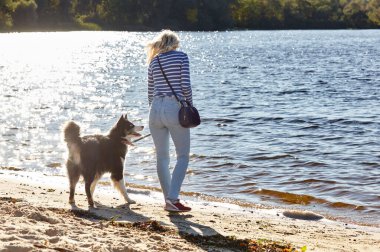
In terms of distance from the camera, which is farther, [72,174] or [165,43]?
[72,174]

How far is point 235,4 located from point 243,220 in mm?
140887

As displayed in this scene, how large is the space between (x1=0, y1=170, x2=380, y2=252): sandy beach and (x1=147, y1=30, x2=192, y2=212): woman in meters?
0.65

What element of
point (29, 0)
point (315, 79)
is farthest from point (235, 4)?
point (315, 79)

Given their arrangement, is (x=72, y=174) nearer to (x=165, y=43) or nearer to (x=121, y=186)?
(x=121, y=186)

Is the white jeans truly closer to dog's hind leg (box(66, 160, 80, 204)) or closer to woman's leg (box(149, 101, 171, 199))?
woman's leg (box(149, 101, 171, 199))

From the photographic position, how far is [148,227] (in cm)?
738

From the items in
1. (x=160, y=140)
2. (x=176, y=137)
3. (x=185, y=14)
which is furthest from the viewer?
(x=185, y=14)

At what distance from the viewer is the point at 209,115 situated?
22.6 metres

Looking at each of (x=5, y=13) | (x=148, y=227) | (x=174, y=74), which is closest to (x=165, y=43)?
(x=174, y=74)

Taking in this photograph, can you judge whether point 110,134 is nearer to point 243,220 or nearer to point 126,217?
point 126,217

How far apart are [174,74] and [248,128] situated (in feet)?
38.2

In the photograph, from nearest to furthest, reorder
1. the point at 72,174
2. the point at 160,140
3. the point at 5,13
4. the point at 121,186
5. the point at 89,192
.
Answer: the point at 160,140 → the point at 89,192 → the point at 72,174 → the point at 121,186 → the point at 5,13

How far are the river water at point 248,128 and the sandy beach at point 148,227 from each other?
4.53 feet

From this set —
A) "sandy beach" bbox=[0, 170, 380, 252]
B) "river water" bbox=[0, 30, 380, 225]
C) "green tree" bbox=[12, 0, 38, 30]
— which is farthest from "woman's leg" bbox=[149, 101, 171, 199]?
"green tree" bbox=[12, 0, 38, 30]
